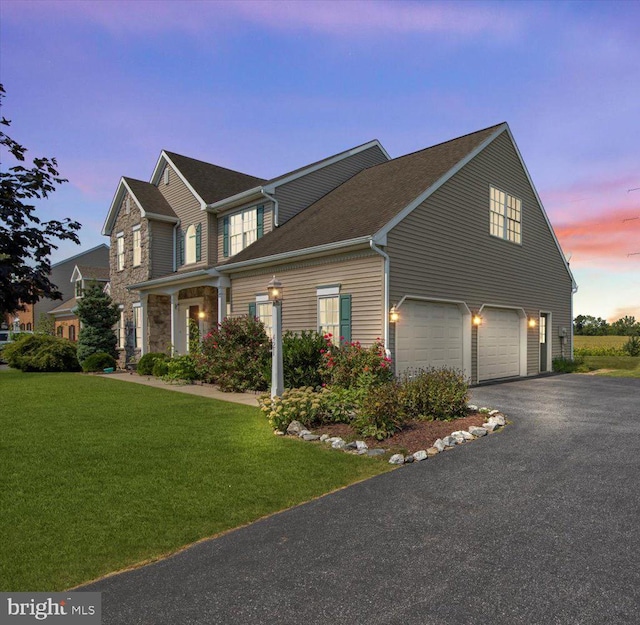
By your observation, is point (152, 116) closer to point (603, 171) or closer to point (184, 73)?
point (184, 73)

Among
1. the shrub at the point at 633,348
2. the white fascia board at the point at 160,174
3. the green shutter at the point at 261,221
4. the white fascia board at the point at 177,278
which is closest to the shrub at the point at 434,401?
the white fascia board at the point at 177,278

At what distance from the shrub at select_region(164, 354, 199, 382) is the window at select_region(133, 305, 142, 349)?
6.25 metres

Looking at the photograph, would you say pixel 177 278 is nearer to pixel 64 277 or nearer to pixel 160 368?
pixel 160 368

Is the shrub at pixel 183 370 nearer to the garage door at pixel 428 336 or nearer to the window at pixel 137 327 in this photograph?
the window at pixel 137 327

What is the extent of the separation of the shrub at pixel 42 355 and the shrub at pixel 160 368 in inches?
284

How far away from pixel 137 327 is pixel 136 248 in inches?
148

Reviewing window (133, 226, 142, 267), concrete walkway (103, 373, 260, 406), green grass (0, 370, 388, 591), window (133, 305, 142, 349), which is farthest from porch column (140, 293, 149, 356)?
green grass (0, 370, 388, 591)

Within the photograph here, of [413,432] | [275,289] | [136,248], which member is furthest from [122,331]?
[413,432]

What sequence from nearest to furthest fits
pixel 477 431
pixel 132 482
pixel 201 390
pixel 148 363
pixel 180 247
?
pixel 132 482, pixel 477 431, pixel 201 390, pixel 148 363, pixel 180 247

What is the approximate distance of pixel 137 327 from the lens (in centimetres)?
2194

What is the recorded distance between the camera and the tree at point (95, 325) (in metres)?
21.5

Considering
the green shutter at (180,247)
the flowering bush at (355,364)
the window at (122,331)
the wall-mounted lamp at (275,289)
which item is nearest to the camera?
the flowering bush at (355,364)

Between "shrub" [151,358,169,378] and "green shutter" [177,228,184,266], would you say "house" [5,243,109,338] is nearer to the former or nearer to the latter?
"green shutter" [177,228,184,266]

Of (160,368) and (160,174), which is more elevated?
(160,174)
